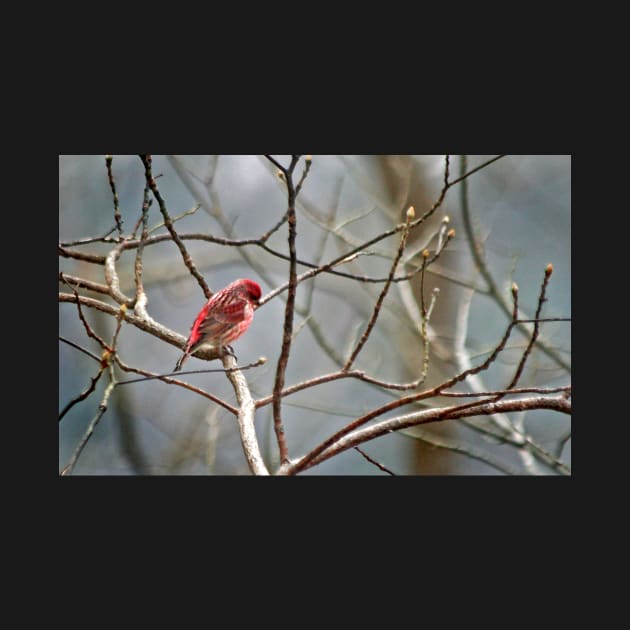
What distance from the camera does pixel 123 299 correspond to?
4.22m

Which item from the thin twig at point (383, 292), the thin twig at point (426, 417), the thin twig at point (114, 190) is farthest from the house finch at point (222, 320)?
the thin twig at point (426, 417)

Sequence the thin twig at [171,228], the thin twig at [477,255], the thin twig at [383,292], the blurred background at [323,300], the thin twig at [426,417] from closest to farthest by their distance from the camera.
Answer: the thin twig at [383,292]
the thin twig at [426,417]
the thin twig at [171,228]
the blurred background at [323,300]
the thin twig at [477,255]

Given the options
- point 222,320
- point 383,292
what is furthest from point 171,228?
point 383,292

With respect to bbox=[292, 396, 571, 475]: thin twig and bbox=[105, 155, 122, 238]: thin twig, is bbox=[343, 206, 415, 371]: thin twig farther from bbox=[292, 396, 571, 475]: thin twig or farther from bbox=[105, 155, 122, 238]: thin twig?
bbox=[105, 155, 122, 238]: thin twig

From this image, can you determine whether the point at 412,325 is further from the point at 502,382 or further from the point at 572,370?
the point at 572,370

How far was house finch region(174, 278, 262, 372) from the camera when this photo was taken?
4008 millimetres

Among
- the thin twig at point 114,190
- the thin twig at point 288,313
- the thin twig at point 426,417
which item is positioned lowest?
the thin twig at point 426,417

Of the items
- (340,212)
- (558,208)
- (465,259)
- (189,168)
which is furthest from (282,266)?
(558,208)

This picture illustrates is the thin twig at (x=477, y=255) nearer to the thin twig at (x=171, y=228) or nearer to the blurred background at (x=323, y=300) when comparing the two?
the blurred background at (x=323, y=300)

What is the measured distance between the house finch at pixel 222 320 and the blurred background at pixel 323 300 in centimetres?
13

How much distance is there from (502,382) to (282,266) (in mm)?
1363

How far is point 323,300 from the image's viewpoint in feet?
15.7

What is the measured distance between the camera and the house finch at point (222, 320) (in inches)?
158

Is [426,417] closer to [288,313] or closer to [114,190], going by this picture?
[288,313]
